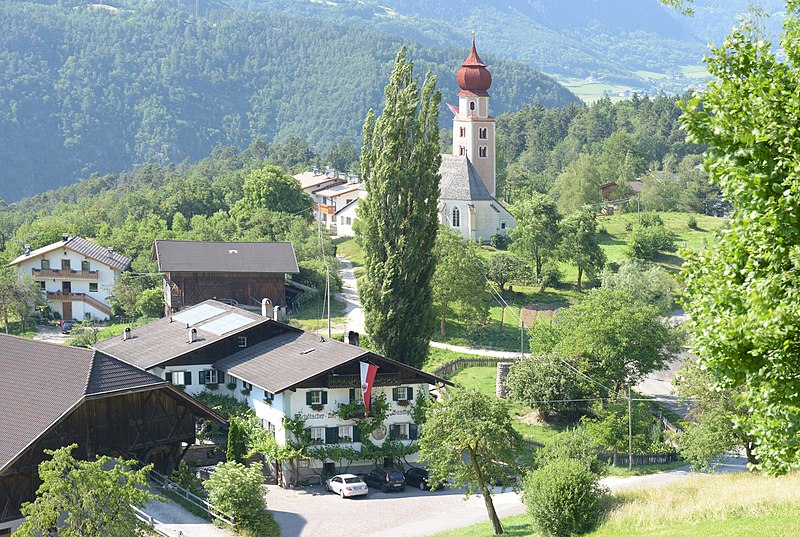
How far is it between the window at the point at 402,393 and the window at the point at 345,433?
219 cm

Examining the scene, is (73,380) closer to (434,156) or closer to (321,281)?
(434,156)

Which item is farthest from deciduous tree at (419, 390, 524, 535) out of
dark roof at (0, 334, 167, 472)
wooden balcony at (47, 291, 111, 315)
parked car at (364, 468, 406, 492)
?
wooden balcony at (47, 291, 111, 315)

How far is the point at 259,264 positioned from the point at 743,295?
191 ft

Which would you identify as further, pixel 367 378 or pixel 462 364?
pixel 462 364

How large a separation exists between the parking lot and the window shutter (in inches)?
75.8

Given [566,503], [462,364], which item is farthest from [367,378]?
[462,364]

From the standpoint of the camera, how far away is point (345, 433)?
4709cm

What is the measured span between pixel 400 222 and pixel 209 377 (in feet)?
37.6

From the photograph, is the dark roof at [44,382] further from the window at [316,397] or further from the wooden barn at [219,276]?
the wooden barn at [219,276]

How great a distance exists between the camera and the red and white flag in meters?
46.3

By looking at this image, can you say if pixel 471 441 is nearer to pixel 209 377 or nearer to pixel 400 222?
pixel 209 377

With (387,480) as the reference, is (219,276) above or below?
above

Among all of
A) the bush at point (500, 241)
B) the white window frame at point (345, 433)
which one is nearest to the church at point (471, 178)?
the bush at point (500, 241)

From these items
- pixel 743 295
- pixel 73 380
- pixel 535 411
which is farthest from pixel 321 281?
pixel 743 295
